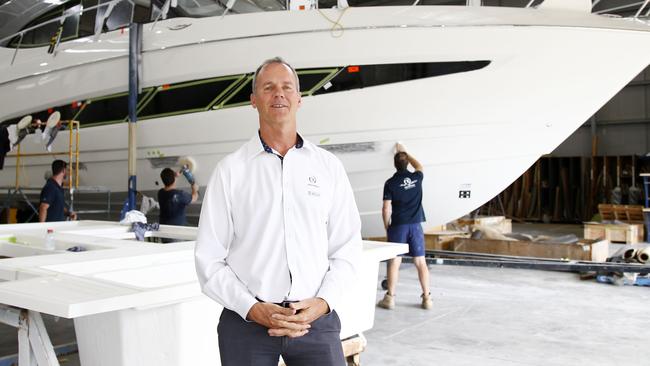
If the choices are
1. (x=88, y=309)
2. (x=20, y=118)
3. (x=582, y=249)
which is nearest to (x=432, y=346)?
(x=88, y=309)

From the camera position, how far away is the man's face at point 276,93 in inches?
56.6

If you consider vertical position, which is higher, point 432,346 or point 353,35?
point 353,35

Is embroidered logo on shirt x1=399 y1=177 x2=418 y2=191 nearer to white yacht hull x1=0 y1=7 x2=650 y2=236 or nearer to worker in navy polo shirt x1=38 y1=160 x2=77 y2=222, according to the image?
white yacht hull x1=0 y1=7 x2=650 y2=236

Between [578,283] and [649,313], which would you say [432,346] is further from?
[578,283]

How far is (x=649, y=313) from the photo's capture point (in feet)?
15.4

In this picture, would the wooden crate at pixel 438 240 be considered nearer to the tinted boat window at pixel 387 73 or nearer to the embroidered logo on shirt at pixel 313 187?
the tinted boat window at pixel 387 73

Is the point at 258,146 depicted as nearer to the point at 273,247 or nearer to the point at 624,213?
the point at 273,247

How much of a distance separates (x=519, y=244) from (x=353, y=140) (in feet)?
9.85

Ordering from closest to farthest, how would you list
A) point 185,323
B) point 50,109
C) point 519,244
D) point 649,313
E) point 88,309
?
1. point 88,309
2. point 185,323
3. point 649,313
4. point 50,109
5. point 519,244

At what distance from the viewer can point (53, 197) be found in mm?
5539

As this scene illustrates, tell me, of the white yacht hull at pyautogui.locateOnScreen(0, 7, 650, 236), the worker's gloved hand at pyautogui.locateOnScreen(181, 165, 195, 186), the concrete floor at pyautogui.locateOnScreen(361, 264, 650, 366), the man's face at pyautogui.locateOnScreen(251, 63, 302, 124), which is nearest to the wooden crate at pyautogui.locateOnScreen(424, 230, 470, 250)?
the concrete floor at pyautogui.locateOnScreen(361, 264, 650, 366)

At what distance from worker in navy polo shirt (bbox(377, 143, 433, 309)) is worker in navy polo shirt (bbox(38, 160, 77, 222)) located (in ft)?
10.3

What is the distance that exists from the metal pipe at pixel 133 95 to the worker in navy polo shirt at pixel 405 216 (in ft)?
9.16

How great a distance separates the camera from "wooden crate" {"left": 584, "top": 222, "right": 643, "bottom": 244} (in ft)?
33.6
